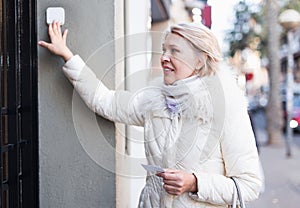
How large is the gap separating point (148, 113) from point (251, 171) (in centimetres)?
61

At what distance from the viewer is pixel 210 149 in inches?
94.1

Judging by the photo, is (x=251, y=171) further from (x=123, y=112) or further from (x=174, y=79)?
(x=123, y=112)

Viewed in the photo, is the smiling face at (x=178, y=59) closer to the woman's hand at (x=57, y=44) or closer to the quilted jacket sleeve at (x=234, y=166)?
the quilted jacket sleeve at (x=234, y=166)

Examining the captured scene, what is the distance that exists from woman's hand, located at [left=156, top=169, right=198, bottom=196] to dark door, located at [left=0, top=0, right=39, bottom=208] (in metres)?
0.83

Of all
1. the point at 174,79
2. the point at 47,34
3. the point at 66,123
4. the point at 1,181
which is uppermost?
the point at 47,34

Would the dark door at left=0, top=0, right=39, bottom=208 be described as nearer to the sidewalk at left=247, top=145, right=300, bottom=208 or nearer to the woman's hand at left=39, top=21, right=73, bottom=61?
the woman's hand at left=39, top=21, right=73, bottom=61

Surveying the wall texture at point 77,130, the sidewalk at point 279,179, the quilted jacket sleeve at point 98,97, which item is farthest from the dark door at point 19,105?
the sidewalk at point 279,179

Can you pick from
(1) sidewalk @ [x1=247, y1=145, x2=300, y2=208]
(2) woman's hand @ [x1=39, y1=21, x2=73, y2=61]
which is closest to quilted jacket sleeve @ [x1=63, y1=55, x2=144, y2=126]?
(2) woman's hand @ [x1=39, y1=21, x2=73, y2=61]

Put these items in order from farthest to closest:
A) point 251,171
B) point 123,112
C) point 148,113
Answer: point 123,112
point 148,113
point 251,171

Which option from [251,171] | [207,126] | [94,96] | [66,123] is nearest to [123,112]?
[94,96]

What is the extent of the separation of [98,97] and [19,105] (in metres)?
0.43

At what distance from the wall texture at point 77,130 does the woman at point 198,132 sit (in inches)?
21.4

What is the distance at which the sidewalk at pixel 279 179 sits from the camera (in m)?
8.61

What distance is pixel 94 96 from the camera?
2.84 m
